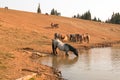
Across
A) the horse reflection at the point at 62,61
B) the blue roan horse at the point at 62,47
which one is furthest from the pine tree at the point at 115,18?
the horse reflection at the point at 62,61

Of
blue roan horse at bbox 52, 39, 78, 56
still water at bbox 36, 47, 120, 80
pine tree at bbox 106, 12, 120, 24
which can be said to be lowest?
still water at bbox 36, 47, 120, 80

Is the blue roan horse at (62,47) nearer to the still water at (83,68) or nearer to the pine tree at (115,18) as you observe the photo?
the still water at (83,68)

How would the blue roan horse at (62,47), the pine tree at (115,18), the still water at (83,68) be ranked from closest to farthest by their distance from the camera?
the still water at (83,68), the blue roan horse at (62,47), the pine tree at (115,18)

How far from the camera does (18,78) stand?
1485cm

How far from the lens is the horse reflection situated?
2250 centimetres

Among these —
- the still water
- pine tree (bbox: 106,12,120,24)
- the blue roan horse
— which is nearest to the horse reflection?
the still water

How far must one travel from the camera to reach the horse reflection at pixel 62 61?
886 inches

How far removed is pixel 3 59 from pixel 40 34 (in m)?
21.4

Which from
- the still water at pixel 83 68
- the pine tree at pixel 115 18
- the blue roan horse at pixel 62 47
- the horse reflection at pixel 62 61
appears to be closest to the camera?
the still water at pixel 83 68

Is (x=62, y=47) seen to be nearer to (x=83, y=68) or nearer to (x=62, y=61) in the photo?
(x=62, y=61)

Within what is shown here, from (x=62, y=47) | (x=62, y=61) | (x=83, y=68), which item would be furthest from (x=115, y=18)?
(x=83, y=68)

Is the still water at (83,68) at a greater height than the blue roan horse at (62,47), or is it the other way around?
the blue roan horse at (62,47)

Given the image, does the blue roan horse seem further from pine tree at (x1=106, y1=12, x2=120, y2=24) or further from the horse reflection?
pine tree at (x1=106, y1=12, x2=120, y2=24)

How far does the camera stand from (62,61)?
2408 centimetres
